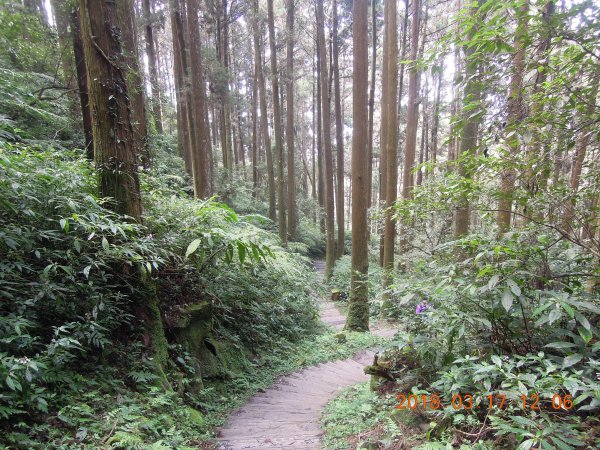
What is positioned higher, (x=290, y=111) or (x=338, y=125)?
(x=290, y=111)

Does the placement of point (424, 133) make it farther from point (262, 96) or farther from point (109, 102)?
point (109, 102)

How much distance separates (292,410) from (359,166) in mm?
5543

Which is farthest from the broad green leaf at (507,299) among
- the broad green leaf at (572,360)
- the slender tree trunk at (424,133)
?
the slender tree trunk at (424,133)

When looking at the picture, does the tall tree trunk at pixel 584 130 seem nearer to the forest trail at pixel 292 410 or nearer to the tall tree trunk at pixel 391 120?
the forest trail at pixel 292 410

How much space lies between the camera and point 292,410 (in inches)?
181

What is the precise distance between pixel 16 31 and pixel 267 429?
922 cm

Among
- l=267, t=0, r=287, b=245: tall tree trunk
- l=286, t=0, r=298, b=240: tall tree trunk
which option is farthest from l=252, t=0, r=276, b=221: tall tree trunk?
l=286, t=0, r=298, b=240: tall tree trunk

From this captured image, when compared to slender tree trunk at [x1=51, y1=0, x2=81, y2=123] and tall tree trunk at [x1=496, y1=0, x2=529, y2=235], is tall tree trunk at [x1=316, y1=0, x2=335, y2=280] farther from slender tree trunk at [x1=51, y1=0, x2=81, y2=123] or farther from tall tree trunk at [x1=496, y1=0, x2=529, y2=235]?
tall tree trunk at [x1=496, y1=0, x2=529, y2=235]

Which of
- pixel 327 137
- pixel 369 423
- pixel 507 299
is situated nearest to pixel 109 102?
pixel 507 299

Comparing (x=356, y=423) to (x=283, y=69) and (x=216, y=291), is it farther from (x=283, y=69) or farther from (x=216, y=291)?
(x=283, y=69)

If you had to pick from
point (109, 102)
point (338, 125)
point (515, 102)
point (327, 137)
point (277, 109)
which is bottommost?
point (515, 102)

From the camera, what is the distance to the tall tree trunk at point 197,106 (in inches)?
345

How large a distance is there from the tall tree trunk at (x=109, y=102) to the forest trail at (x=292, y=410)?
2859mm

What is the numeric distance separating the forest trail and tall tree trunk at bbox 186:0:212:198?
5.64 metres
